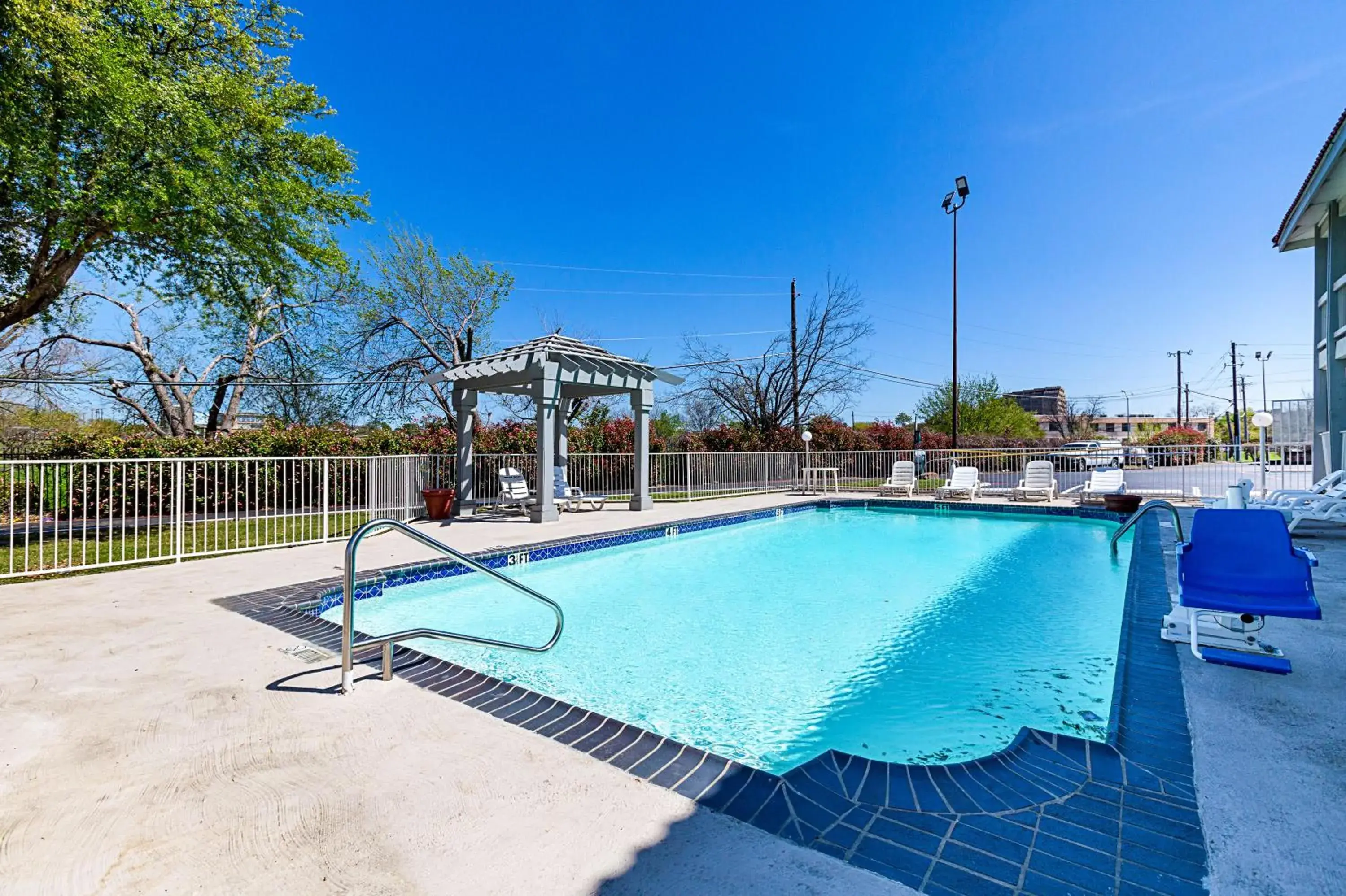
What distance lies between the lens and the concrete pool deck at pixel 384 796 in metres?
1.65

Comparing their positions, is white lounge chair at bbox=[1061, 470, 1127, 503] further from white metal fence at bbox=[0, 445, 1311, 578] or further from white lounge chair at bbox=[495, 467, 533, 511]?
white lounge chair at bbox=[495, 467, 533, 511]

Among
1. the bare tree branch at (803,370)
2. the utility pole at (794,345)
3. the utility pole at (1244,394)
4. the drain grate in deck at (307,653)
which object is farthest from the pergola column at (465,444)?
the utility pole at (1244,394)

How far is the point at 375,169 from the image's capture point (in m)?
17.5

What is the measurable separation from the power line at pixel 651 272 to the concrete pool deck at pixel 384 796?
19.9 metres

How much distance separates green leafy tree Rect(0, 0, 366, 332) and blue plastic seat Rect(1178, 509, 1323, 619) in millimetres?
12061

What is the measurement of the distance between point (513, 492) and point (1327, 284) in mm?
14147

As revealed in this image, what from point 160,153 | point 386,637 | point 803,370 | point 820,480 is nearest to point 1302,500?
point 386,637

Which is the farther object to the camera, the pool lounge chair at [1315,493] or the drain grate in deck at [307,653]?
the pool lounge chair at [1315,493]

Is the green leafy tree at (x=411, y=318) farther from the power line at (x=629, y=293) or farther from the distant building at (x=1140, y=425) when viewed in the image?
the distant building at (x=1140, y=425)

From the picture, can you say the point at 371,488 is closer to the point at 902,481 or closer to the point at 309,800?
the point at 309,800

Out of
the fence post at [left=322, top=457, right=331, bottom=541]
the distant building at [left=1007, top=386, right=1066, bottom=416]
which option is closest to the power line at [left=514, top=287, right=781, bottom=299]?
the fence post at [left=322, top=457, right=331, bottom=541]

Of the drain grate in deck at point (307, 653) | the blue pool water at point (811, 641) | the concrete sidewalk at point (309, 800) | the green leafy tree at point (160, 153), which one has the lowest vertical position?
the blue pool water at point (811, 641)

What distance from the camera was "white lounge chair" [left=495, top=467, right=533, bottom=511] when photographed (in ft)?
38.0

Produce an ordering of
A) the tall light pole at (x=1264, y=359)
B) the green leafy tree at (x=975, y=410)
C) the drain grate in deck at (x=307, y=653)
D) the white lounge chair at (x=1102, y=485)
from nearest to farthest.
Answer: the drain grate in deck at (x=307, y=653) < the white lounge chair at (x=1102, y=485) < the green leafy tree at (x=975, y=410) < the tall light pole at (x=1264, y=359)
